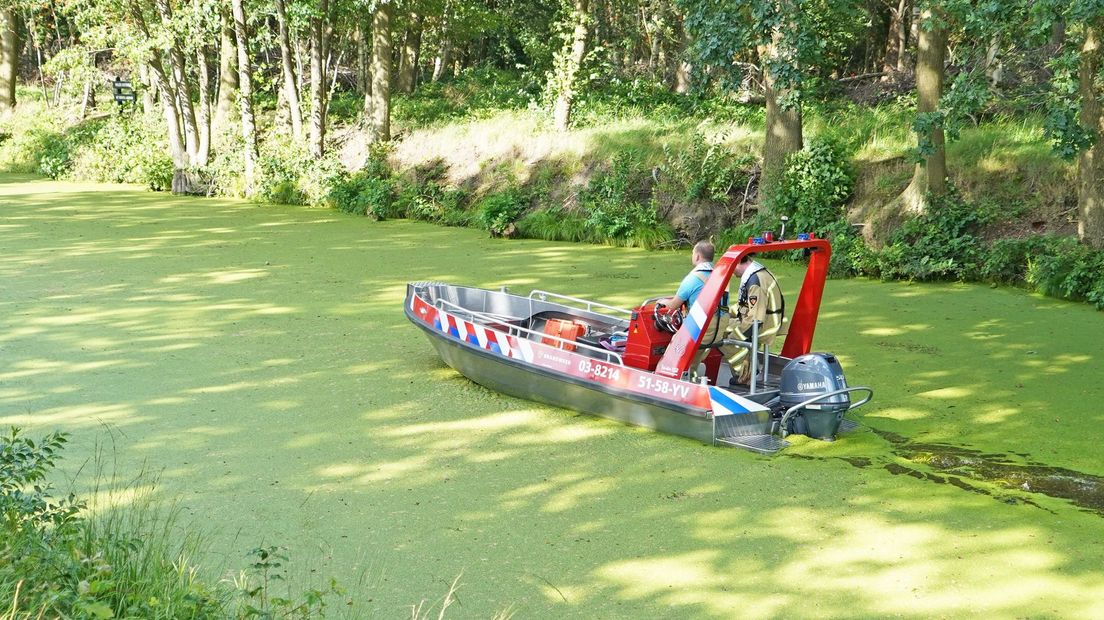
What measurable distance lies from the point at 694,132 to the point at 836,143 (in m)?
2.45

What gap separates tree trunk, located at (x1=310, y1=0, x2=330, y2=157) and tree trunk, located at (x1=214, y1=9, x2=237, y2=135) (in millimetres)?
2109

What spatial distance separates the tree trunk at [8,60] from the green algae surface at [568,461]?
18.7 meters

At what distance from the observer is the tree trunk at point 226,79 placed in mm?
20141

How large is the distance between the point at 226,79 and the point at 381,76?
4019mm

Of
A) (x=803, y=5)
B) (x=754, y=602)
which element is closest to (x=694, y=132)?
(x=803, y=5)

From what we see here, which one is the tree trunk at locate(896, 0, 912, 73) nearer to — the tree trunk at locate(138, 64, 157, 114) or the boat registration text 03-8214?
the tree trunk at locate(138, 64, 157, 114)

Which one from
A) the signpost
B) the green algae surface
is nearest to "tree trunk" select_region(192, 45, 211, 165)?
the signpost

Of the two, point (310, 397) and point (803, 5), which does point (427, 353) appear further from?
point (803, 5)

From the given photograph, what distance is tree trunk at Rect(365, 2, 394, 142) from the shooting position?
18219 mm

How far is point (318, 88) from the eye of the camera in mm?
18609

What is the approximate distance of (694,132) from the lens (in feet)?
50.9

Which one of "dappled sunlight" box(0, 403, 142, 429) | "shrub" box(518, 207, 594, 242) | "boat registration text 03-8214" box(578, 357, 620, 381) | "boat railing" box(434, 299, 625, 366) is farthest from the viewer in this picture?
"shrub" box(518, 207, 594, 242)

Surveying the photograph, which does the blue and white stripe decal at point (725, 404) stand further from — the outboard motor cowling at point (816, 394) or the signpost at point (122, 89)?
the signpost at point (122, 89)

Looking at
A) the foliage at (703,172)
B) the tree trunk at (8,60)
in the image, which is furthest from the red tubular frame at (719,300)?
the tree trunk at (8,60)
